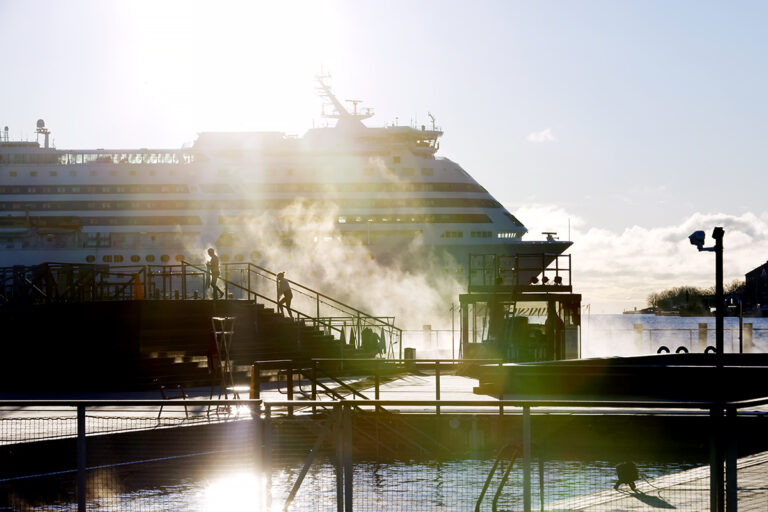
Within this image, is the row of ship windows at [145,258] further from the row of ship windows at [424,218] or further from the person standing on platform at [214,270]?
the person standing on platform at [214,270]

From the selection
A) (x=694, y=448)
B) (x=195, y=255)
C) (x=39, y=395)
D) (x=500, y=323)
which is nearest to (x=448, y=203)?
(x=195, y=255)

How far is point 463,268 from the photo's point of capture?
71.9 meters

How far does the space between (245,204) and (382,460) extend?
196ft

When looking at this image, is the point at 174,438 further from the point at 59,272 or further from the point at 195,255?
the point at 195,255

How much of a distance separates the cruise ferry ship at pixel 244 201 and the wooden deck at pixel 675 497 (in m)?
59.4

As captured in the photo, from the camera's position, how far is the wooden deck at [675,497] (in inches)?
362

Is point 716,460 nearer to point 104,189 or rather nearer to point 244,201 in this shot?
point 244,201

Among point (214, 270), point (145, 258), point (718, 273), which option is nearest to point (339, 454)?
point (718, 273)

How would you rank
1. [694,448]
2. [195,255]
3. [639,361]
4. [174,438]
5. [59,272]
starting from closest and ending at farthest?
[174,438] < [694,448] < [639,361] < [59,272] < [195,255]

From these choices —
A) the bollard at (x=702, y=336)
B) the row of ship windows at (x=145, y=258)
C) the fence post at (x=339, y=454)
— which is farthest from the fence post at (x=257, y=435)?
the row of ship windows at (x=145, y=258)

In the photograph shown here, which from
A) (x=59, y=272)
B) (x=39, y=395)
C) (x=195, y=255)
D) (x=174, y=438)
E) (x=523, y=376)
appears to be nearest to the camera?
(x=174, y=438)

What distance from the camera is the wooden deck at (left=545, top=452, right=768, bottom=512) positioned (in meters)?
9.19

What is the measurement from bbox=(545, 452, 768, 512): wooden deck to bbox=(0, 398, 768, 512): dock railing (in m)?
0.02

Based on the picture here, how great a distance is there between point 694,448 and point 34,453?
10.00m
